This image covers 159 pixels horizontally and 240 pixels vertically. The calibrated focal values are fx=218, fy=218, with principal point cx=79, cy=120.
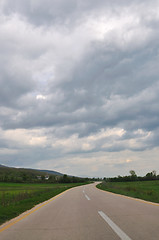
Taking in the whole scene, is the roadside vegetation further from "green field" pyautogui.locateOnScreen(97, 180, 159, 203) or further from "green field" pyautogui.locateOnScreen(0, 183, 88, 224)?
"green field" pyautogui.locateOnScreen(0, 183, 88, 224)

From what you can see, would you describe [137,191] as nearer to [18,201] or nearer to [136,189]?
[136,189]

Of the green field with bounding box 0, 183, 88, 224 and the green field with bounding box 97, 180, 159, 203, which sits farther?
the green field with bounding box 97, 180, 159, 203

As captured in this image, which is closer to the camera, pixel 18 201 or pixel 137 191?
pixel 18 201

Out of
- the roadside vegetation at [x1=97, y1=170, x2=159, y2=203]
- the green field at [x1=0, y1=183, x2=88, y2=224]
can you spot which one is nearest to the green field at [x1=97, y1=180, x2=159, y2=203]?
the roadside vegetation at [x1=97, y1=170, x2=159, y2=203]

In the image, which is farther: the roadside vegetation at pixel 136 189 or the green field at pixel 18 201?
the roadside vegetation at pixel 136 189

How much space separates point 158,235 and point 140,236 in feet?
1.51

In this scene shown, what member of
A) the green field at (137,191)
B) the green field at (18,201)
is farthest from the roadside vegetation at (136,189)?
the green field at (18,201)

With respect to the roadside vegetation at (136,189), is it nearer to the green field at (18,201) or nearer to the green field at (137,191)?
the green field at (137,191)

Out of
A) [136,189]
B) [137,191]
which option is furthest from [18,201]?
[136,189]

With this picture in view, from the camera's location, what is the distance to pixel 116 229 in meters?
5.97

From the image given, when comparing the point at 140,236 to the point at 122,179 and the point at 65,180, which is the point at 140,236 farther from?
the point at 122,179

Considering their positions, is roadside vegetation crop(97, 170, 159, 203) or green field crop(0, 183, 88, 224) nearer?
green field crop(0, 183, 88, 224)

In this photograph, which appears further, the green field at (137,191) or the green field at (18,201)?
the green field at (137,191)

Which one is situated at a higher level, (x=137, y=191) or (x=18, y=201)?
(x=18, y=201)
